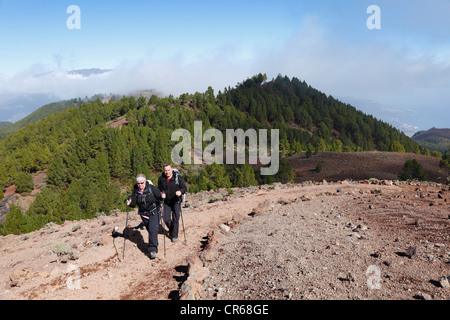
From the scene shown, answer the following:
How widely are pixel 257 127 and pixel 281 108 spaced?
31.6m

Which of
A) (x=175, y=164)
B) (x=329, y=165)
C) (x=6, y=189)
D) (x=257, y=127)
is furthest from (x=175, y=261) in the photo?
(x=257, y=127)

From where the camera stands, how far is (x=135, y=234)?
10.1 meters

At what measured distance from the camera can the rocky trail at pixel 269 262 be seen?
17.7ft


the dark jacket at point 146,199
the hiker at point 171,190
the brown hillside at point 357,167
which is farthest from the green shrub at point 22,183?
the dark jacket at point 146,199

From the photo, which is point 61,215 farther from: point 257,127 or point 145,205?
point 257,127

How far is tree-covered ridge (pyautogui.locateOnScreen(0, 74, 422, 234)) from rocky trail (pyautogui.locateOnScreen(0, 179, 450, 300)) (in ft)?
87.1

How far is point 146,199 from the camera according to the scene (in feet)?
26.2

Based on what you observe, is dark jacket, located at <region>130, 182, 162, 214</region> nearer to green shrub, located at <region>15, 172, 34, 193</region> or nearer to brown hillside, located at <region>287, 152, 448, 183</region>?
brown hillside, located at <region>287, 152, 448, 183</region>
